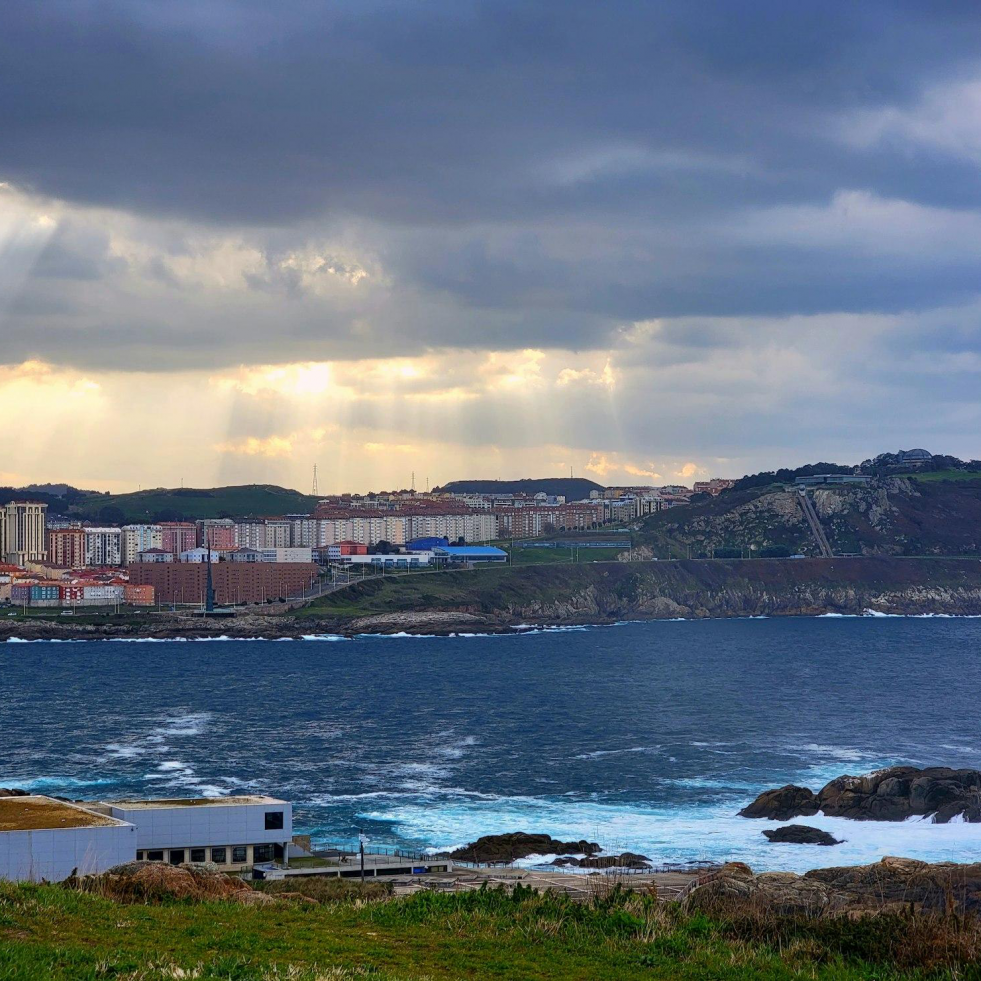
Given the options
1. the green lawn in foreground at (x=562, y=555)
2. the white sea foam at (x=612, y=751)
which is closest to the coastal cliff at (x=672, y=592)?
the green lawn in foreground at (x=562, y=555)

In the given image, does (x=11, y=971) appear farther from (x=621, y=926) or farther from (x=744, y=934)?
(x=744, y=934)

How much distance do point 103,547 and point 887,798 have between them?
164 metres

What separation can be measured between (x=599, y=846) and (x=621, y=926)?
24.0 metres

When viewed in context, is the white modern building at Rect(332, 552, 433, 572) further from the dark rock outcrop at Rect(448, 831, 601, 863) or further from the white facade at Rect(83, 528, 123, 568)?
the dark rock outcrop at Rect(448, 831, 601, 863)

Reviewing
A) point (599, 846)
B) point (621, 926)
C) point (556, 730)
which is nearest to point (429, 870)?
point (599, 846)

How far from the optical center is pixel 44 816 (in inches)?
1041

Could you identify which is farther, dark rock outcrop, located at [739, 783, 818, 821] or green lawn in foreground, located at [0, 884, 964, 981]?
dark rock outcrop, located at [739, 783, 818, 821]

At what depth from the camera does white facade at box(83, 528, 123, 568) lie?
189500mm

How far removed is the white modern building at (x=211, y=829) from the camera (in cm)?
3030

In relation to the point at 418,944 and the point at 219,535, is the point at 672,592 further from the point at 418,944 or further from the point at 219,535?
the point at 418,944

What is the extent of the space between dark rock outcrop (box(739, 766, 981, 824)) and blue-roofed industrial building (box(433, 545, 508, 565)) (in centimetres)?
13001

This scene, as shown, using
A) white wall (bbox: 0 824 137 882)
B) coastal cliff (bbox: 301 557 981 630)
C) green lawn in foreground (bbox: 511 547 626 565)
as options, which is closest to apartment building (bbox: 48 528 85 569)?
coastal cliff (bbox: 301 557 981 630)

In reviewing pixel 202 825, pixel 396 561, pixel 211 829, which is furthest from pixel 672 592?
pixel 202 825

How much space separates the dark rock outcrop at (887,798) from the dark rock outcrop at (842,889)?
13431mm
